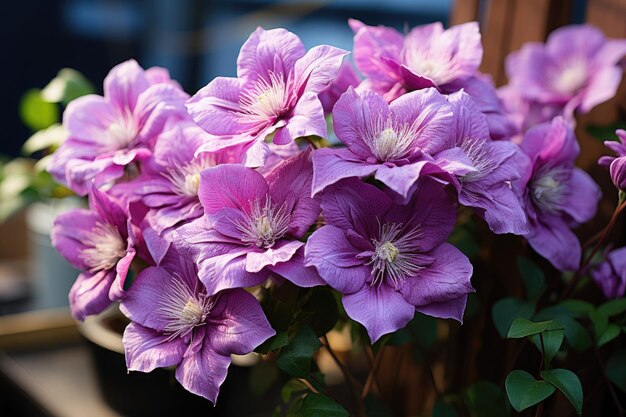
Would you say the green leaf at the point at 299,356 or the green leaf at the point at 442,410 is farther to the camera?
the green leaf at the point at 442,410

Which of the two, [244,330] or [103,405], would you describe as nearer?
[244,330]

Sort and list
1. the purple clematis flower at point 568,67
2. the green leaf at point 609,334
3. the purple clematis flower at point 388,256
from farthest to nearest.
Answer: the purple clematis flower at point 568,67 → the green leaf at point 609,334 → the purple clematis flower at point 388,256

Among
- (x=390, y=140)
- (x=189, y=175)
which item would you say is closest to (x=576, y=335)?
(x=390, y=140)

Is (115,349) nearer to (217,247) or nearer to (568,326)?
(217,247)

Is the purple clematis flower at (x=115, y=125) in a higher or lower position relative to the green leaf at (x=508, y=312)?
higher

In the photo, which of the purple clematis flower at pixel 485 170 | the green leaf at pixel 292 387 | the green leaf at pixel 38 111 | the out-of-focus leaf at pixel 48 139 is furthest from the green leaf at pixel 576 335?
the green leaf at pixel 38 111

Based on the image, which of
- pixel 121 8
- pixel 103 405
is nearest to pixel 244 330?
pixel 103 405

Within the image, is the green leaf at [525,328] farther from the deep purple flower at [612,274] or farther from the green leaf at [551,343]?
the deep purple flower at [612,274]
